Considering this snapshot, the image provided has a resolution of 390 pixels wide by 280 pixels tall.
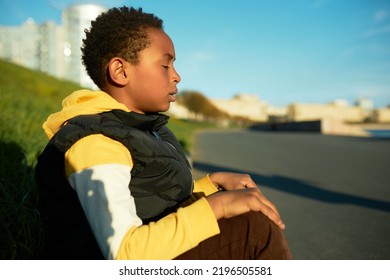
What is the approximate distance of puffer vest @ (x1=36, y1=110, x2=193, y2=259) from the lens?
1.11 m

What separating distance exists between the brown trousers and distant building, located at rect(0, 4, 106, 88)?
47422 millimetres

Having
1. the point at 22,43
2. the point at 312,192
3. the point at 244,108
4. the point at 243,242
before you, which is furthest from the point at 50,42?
the point at 244,108

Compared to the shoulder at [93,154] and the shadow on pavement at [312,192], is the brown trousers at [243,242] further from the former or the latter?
the shadow on pavement at [312,192]

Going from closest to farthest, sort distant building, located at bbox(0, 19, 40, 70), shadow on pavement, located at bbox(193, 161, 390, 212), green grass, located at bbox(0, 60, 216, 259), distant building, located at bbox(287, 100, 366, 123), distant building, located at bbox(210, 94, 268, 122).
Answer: green grass, located at bbox(0, 60, 216, 259)
shadow on pavement, located at bbox(193, 161, 390, 212)
distant building, located at bbox(0, 19, 40, 70)
distant building, located at bbox(287, 100, 366, 123)
distant building, located at bbox(210, 94, 268, 122)

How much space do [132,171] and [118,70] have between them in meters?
0.49

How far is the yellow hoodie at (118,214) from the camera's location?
3.22 ft

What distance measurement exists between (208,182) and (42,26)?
56.0 m

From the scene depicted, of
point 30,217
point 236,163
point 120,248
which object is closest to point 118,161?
point 120,248

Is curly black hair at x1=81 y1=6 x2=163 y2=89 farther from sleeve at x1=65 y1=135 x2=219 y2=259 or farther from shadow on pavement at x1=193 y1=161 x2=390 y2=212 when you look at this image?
shadow on pavement at x1=193 y1=161 x2=390 y2=212

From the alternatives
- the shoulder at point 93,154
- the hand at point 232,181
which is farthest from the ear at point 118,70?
the hand at point 232,181

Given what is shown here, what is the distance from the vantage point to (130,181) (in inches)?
46.1

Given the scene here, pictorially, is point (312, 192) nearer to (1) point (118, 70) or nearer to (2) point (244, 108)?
(1) point (118, 70)

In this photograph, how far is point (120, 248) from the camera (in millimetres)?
980

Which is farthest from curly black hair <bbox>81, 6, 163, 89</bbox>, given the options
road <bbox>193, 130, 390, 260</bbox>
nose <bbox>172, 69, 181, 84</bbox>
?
road <bbox>193, 130, 390, 260</bbox>
